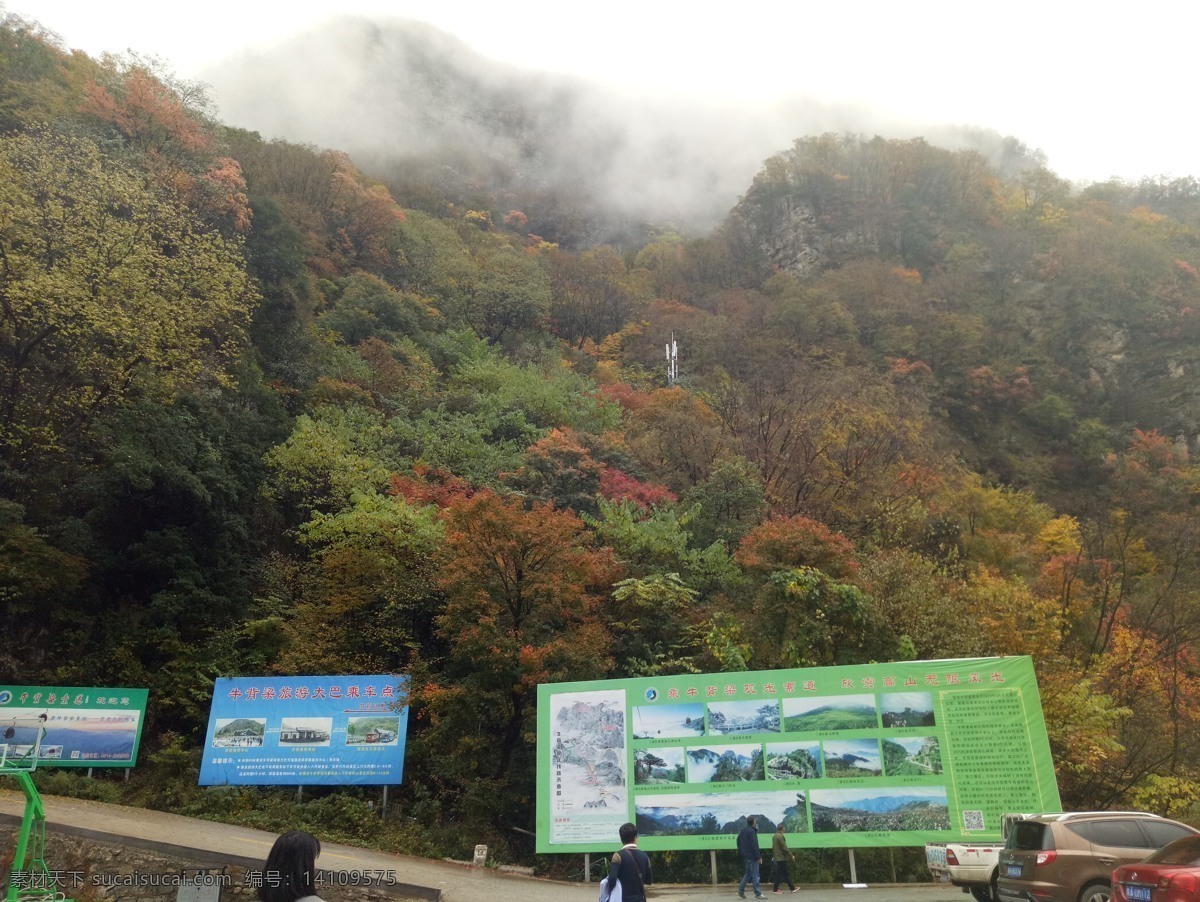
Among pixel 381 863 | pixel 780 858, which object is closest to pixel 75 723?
pixel 381 863

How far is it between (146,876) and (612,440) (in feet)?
55.5

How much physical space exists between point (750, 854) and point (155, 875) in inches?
310

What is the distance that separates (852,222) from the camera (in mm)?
53000

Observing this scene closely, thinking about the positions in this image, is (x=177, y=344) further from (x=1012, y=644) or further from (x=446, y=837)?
(x=1012, y=644)

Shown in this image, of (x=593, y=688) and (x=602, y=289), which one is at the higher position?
(x=602, y=289)

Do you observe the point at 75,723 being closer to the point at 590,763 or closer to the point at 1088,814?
the point at 590,763

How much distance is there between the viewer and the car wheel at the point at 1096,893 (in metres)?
8.00

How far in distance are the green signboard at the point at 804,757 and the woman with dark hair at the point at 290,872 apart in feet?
28.9

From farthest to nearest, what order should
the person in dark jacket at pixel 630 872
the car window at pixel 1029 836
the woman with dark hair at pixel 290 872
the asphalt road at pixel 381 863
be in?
the asphalt road at pixel 381 863 < the car window at pixel 1029 836 < the person in dark jacket at pixel 630 872 < the woman with dark hair at pixel 290 872

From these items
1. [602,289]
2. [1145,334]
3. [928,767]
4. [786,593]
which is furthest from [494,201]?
[928,767]

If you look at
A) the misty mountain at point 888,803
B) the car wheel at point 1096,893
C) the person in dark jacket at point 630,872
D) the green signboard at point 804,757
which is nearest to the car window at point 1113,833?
the car wheel at point 1096,893

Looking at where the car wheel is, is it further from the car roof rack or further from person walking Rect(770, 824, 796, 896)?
person walking Rect(770, 824, 796, 896)

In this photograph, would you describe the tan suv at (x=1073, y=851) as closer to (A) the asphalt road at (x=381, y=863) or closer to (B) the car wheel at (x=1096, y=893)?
(B) the car wheel at (x=1096, y=893)

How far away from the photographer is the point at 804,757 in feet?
37.1
